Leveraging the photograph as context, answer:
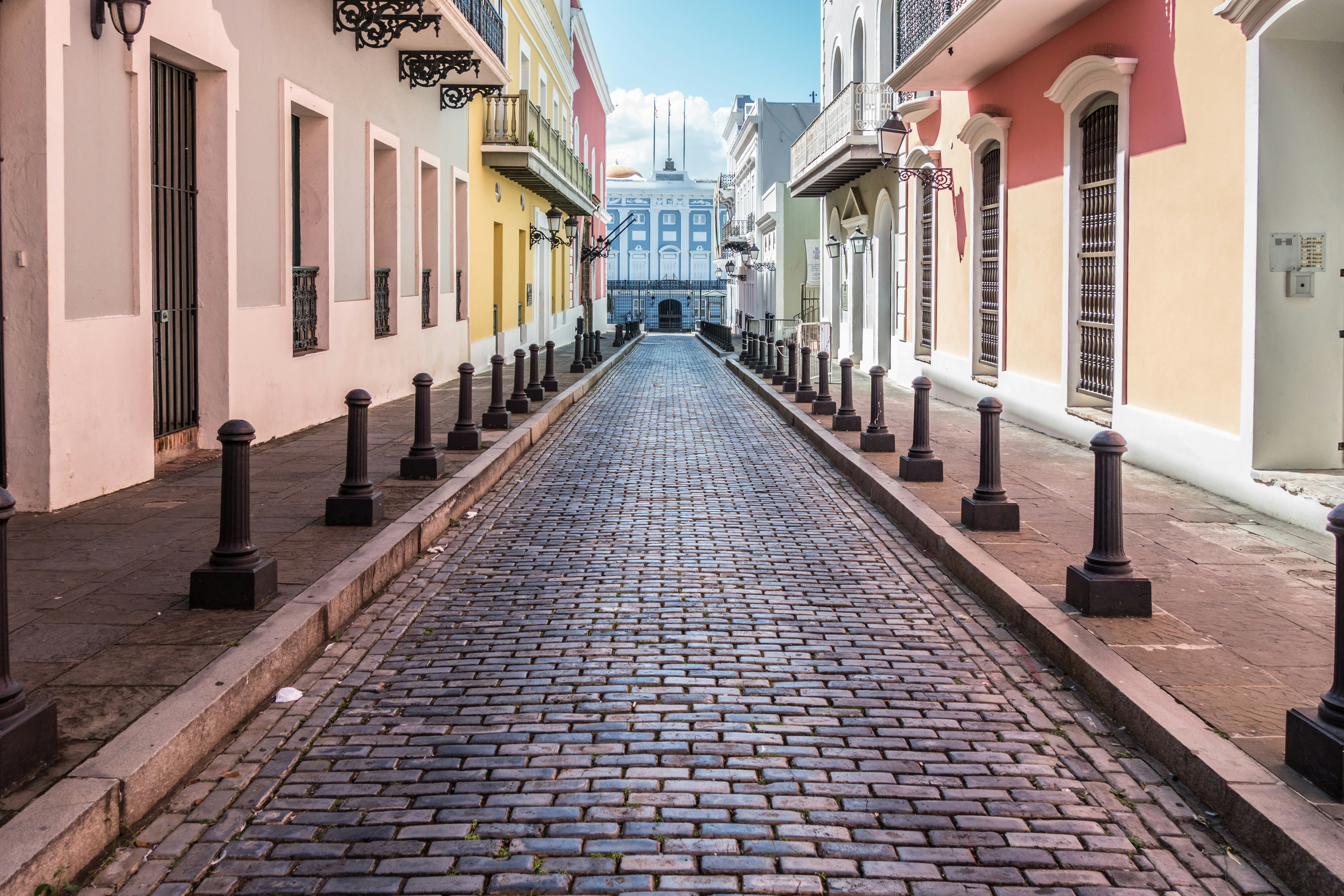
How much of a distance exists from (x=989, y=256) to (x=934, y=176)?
6.80 feet

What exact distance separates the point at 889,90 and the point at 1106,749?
58.1 feet

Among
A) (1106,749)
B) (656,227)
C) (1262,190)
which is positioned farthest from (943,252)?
(656,227)

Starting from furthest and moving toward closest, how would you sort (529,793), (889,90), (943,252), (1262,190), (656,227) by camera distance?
(656,227) < (889,90) < (943,252) < (1262,190) < (529,793)

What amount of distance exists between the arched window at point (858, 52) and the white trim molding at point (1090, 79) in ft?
36.8

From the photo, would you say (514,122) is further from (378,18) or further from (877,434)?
(877,434)

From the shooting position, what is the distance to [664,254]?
8262 cm

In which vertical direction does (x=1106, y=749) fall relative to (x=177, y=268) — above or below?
below

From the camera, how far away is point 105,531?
22.2 feet

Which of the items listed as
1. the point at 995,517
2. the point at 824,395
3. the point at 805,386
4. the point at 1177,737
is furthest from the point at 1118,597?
the point at 805,386

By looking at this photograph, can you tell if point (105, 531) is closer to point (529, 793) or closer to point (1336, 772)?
point (529, 793)

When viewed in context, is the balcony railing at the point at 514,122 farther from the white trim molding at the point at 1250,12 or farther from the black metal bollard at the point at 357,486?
the black metal bollard at the point at 357,486

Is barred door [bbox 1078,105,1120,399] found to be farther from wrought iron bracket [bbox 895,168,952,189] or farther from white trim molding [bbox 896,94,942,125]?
white trim molding [bbox 896,94,942,125]

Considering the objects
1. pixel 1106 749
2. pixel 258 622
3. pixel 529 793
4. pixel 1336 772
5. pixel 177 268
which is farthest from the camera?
pixel 177 268

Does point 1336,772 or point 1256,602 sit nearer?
point 1336,772
